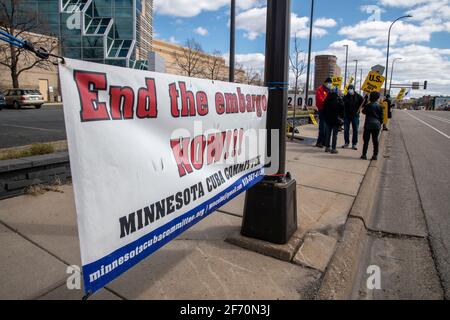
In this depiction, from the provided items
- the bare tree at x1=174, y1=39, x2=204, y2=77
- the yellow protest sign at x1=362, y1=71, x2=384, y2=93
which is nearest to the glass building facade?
the bare tree at x1=174, y1=39, x2=204, y2=77

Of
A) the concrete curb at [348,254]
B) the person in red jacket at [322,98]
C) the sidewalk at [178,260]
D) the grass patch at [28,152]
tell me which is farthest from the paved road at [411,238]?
the grass patch at [28,152]

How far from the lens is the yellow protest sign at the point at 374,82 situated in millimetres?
12078

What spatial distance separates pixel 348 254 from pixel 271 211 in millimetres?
912

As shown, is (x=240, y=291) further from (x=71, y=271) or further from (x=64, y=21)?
(x=64, y=21)

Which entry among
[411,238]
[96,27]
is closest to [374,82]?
[411,238]

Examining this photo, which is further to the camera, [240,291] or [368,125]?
[368,125]

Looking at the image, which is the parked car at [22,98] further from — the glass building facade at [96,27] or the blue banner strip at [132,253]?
the blue banner strip at [132,253]

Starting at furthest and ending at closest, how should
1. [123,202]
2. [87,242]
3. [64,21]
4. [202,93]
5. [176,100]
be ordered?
[64,21] → [202,93] → [176,100] → [123,202] → [87,242]

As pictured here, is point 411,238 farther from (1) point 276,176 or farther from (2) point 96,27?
(2) point 96,27

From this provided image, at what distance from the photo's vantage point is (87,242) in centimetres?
175

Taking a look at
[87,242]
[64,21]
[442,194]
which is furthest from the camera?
[64,21]

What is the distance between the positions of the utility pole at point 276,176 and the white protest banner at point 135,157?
0.62m
